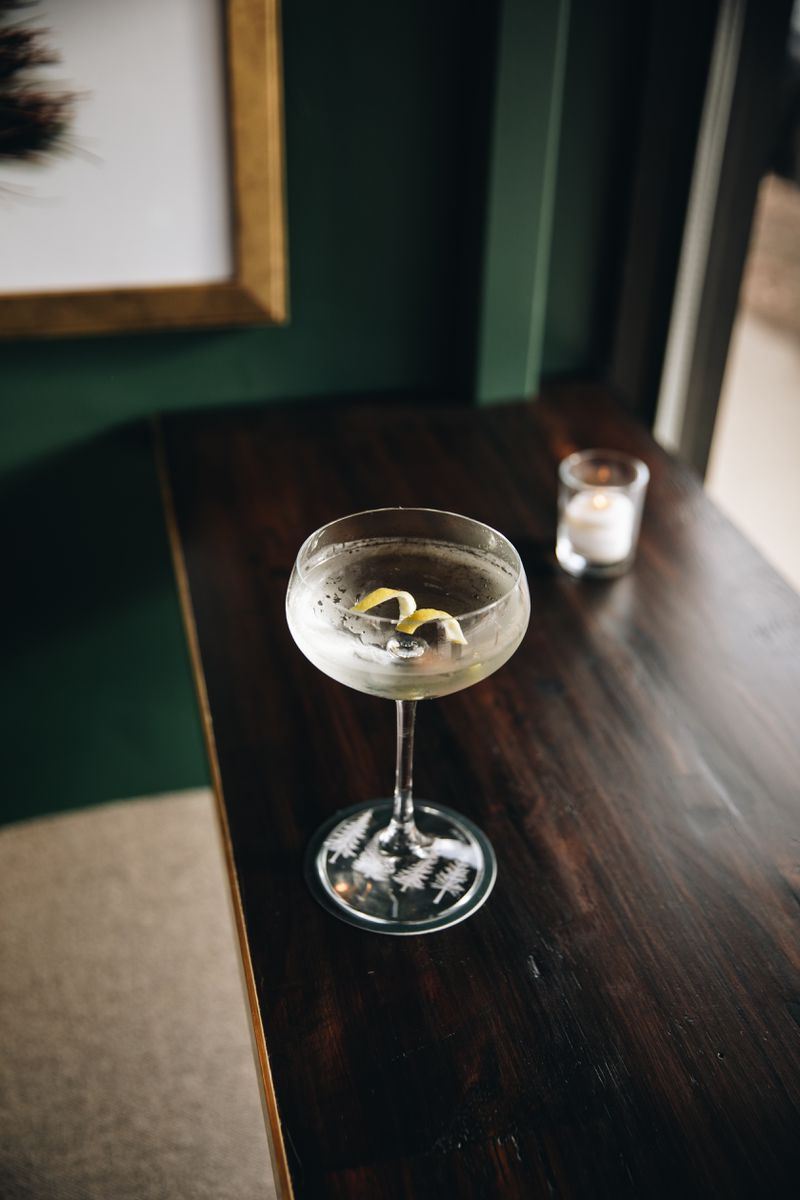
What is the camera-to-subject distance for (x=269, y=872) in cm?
96

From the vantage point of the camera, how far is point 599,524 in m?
1.29

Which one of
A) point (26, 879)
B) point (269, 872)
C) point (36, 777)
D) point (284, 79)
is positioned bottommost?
point (26, 879)

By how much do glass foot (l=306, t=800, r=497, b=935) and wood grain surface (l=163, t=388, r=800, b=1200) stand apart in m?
0.02

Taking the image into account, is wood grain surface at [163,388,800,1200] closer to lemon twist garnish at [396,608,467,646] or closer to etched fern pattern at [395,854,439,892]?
etched fern pattern at [395,854,439,892]

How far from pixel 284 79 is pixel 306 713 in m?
0.87

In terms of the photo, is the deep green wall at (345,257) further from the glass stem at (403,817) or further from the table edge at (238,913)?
the glass stem at (403,817)

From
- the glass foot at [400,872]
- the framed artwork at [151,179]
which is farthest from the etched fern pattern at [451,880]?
the framed artwork at [151,179]

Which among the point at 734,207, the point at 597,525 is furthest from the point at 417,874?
the point at 734,207

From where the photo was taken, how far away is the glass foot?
92 centimetres

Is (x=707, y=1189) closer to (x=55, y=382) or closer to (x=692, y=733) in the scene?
(x=692, y=733)

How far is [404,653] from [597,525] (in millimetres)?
520

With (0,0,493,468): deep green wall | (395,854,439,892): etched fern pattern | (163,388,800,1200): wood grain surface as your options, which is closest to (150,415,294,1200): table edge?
(163,388,800,1200): wood grain surface

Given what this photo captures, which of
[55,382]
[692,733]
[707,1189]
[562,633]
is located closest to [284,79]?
[55,382]

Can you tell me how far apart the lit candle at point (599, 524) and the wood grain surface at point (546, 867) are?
1.6 inches
